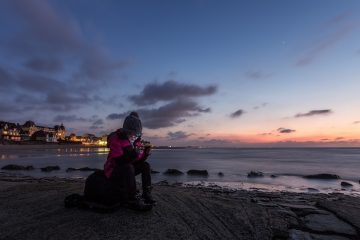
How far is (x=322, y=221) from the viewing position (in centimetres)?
863

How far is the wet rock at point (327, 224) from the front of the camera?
7.86m

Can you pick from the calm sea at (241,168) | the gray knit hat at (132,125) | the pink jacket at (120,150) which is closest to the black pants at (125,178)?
the pink jacket at (120,150)

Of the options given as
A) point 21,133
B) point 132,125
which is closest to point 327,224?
point 132,125

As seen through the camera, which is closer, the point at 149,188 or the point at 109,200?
the point at 109,200

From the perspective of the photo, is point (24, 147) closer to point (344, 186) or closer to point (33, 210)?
point (344, 186)

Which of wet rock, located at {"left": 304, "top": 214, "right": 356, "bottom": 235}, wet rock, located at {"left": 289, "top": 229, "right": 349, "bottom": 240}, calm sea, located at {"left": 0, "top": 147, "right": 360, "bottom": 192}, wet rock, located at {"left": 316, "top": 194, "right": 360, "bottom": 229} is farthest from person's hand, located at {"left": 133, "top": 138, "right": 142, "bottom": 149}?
calm sea, located at {"left": 0, "top": 147, "right": 360, "bottom": 192}

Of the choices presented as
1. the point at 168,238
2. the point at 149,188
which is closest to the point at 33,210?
the point at 149,188

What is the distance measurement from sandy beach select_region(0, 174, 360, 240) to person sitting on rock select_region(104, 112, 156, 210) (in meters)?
0.44

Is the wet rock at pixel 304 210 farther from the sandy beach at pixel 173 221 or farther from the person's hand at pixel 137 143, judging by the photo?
the person's hand at pixel 137 143

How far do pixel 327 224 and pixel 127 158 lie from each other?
17.3 ft

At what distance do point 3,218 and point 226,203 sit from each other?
18.0ft

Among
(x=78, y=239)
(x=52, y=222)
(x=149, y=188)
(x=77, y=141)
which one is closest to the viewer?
(x=78, y=239)

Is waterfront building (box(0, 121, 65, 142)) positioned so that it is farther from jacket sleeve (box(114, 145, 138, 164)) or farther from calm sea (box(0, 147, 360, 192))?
jacket sleeve (box(114, 145, 138, 164))

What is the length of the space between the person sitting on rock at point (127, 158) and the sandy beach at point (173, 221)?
0.44 m
